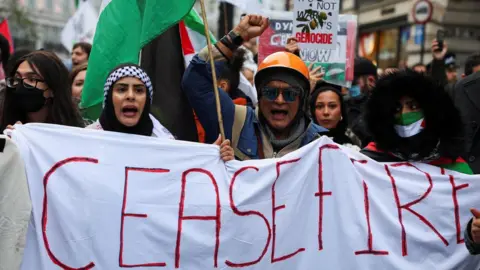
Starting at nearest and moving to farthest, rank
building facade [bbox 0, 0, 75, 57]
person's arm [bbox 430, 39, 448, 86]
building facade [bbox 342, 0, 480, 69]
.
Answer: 1. person's arm [bbox 430, 39, 448, 86]
2. building facade [bbox 342, 0, 480, 69]
3. building facade [bbox 0, 0, 75, 57]

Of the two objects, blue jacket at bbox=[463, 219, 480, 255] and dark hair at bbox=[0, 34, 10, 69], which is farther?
dark hair at bbox=[0, 34, 10, 69]

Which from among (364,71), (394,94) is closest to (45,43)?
(364,71)

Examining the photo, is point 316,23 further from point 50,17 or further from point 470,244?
point 50,17

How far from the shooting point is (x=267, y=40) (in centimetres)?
618

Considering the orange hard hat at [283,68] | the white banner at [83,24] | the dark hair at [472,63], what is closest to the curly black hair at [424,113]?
the orange hard hat at [283,68]

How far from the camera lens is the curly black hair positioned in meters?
3.66

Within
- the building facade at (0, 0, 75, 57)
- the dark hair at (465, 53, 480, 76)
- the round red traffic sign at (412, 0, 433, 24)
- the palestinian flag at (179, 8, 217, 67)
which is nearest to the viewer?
the palestinian flag at (179, 8, 217, 67)

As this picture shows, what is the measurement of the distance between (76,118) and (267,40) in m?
2.46

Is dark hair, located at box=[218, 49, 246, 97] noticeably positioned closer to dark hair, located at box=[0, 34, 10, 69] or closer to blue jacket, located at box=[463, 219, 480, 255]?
dark hair, located at box=[0, 34, 10, 69]

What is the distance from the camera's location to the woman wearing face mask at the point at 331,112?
5133 mm

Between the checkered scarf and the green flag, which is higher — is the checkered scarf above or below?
below

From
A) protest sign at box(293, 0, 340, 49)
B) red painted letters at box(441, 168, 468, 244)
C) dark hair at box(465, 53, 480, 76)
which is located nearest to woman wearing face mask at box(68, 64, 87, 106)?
protest sign at box(293, 0, 340, 49)

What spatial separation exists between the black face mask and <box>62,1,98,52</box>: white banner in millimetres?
5355

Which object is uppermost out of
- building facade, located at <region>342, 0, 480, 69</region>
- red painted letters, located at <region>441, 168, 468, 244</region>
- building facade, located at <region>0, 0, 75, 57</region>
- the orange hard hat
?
building facade, located at <region>0, 0, 75, 57</region>
